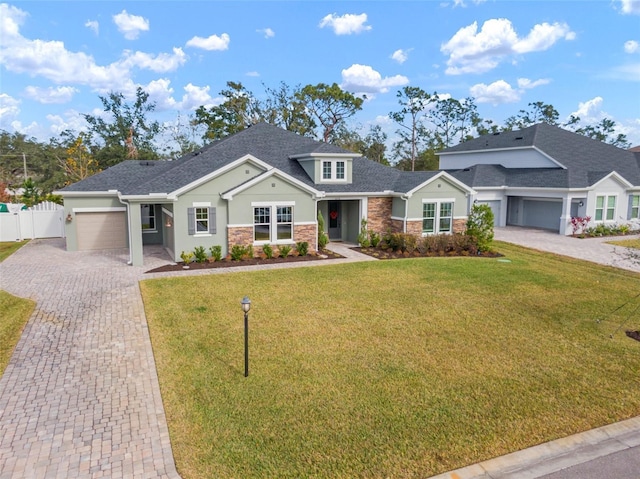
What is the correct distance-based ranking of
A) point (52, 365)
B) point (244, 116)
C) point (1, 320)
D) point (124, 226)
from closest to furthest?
1. point (52, 365)
2. point (1, 320)
3. point (124, 226)
4. point (244, 116)

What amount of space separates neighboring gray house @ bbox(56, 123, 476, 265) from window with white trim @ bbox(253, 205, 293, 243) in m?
0.04

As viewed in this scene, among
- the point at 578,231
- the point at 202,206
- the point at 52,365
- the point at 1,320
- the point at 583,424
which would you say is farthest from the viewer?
the point at 578,231

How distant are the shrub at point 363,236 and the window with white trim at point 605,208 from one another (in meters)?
15.4

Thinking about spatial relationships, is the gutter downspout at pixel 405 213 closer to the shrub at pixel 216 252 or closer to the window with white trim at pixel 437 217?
the window with white trim at pixel 437 217

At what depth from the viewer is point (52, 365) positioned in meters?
8.13

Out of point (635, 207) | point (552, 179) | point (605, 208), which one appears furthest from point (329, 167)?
point (635, 207)

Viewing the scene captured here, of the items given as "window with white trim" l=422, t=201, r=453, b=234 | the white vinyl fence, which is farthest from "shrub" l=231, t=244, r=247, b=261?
the white vinyl fence

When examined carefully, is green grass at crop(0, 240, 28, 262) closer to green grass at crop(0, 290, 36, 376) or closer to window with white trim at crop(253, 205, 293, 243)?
green grass at crop(0, 290, 36, 376)

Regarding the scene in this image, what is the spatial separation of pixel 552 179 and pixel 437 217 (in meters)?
10.3

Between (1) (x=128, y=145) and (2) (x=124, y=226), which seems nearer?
(2) (x=124, y=226)

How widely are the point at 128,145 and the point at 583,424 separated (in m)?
45.4

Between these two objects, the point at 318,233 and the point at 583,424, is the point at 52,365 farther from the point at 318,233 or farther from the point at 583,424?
the point at 318,233

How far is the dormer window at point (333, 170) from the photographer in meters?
21.6

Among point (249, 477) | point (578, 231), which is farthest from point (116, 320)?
point (578, 231)
